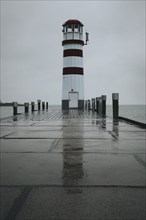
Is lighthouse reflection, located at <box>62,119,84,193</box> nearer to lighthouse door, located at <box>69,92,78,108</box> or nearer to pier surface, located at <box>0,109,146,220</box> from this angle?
pier surface, located at <box>0,109,146,220</box>

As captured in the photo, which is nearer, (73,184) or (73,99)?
(73,184)

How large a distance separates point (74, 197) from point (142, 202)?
586mm

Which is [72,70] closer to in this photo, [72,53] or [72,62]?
[72,62]

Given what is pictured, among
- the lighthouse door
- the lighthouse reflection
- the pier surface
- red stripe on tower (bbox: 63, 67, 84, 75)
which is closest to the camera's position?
the pier surface

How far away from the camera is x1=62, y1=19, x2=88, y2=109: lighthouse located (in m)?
33.1

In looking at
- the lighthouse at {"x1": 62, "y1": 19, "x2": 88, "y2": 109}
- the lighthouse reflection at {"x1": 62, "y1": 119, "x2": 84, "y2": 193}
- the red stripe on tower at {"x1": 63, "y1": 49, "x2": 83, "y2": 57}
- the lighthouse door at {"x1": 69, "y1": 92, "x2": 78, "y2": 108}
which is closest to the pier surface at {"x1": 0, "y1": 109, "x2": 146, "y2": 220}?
the lighthouse reflection at {"x1": 62, "y1": 119, "x2": 84, "y2": 193}

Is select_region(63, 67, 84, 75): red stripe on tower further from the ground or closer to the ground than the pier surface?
further from the ground

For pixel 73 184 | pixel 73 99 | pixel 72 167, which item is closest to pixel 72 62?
pixel 73 99

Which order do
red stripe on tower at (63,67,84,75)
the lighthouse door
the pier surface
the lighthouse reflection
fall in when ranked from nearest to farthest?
the pier surface, the lighthouse reflection, red stripe on tower at (63,67,84,75), the lighthouse door

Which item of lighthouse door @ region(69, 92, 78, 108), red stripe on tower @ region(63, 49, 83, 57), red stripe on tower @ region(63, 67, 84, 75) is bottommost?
lighthouse door @ region(69, 92, 78, 108)

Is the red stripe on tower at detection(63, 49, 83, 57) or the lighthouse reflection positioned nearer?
the lighthouse reflection

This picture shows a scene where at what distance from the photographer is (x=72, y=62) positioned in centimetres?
3297

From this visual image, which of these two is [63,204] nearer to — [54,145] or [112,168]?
[112,168]

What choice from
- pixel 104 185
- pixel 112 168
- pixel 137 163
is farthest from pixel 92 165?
pixel 104 185
